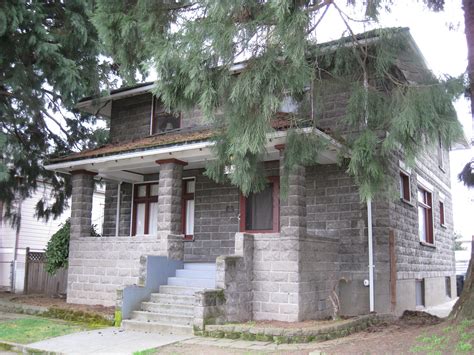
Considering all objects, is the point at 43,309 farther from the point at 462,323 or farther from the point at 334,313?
the point at 462,323

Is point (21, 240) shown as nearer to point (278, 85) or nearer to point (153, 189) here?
point (153, 189)

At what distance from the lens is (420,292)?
15.0m

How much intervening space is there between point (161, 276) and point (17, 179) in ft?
24.4

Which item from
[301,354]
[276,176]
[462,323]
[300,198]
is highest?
[276,176]

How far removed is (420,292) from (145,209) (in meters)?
8.28

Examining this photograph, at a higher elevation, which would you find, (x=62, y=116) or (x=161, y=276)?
(x=62, y=116)

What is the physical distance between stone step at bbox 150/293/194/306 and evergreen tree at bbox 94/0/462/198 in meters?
2.88

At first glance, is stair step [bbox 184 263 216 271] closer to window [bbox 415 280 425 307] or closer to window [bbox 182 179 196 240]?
window [bbox 182 179 196 240]

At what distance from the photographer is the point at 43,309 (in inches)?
476

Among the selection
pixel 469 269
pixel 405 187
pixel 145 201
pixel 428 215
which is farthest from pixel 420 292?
pixel 145 201

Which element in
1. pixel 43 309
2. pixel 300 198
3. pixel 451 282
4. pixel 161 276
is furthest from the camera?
pixel 451 282

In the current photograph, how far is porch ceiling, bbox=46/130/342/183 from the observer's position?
10.8 metres

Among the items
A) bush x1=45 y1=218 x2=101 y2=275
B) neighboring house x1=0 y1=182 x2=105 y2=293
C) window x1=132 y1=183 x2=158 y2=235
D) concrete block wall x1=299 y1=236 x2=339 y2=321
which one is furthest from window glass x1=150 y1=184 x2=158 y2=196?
neighboring house x1=0 y1=182 x2=105 y2=293

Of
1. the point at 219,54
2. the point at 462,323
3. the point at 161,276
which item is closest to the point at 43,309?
the point at 161,276
